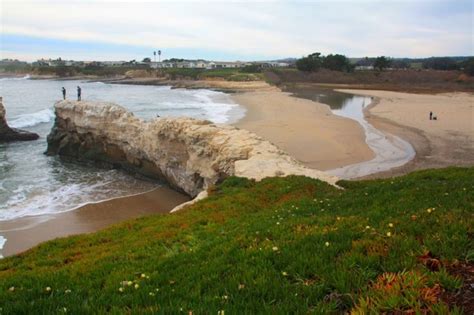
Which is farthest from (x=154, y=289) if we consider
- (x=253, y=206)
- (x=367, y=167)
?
(x=367, y=167)

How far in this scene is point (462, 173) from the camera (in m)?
14.1

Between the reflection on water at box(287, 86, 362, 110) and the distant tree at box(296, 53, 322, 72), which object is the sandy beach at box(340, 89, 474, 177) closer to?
the reflection on water at box(287, 86, 362, 110)

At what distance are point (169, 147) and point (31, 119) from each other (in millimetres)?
33560

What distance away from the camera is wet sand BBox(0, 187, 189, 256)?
15.1 metres

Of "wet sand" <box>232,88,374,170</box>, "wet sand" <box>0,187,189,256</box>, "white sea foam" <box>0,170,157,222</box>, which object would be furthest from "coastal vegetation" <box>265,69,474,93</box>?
"wet sand" <box>0,187,189,256</box>

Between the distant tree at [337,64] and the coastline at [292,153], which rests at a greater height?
the distant tree at [337,64]

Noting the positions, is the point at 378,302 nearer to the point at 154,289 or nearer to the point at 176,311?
the point at 176,311

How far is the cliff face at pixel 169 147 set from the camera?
707 inches

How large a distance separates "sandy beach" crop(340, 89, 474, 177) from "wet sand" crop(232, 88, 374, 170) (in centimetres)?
330

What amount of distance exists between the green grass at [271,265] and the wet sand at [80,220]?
588 centimetres

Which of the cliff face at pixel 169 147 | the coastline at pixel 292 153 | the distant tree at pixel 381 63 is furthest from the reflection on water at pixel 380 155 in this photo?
the distant tree at pixel 381 63

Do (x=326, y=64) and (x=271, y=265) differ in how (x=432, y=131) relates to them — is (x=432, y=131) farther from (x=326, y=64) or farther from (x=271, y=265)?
(x=326, y=64)

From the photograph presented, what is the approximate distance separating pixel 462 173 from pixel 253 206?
24.1ft

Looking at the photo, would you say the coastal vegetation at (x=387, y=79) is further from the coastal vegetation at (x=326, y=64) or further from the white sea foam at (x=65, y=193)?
the white sea foam at (x=65, y=193)
